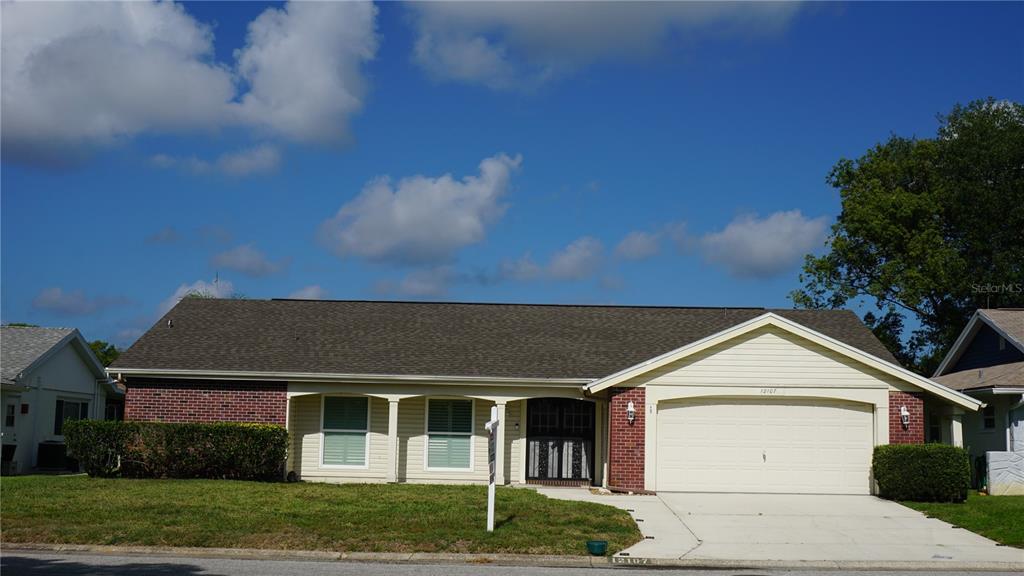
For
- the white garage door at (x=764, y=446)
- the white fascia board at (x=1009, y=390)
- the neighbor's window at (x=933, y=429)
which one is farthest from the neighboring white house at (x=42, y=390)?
the white fascia board at (x=1009, y=390)

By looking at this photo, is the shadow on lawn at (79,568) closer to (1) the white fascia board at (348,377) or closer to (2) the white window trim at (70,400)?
(1) the white fascia board at (348,377)

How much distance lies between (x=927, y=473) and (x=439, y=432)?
10.9 meters

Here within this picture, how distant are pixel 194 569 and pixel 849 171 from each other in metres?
39.0

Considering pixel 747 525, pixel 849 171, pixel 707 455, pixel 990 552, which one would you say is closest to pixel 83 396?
pixel 707 455

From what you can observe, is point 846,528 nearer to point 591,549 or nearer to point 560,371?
point 591,549

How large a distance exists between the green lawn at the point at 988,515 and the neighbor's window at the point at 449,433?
9.84 metres

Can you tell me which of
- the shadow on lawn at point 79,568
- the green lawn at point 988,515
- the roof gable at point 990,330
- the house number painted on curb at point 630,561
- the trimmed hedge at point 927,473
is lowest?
the house number painted on curb at point 630,561

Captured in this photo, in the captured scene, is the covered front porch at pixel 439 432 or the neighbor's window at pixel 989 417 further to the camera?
the neighbor's window at pixel 989 417

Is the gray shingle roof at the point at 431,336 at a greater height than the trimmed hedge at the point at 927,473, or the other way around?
the gray shingle roof at the point at 431,336

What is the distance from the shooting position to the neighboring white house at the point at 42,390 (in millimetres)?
26938

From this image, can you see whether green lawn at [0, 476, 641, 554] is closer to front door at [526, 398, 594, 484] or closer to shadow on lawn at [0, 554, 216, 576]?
shadow on lawn at [0, 554, 216, 576]

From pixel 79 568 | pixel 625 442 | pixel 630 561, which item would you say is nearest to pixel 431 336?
pixel 625 442

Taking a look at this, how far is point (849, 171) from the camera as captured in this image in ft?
148

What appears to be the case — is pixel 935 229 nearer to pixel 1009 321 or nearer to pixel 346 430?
pixel 1009 321
